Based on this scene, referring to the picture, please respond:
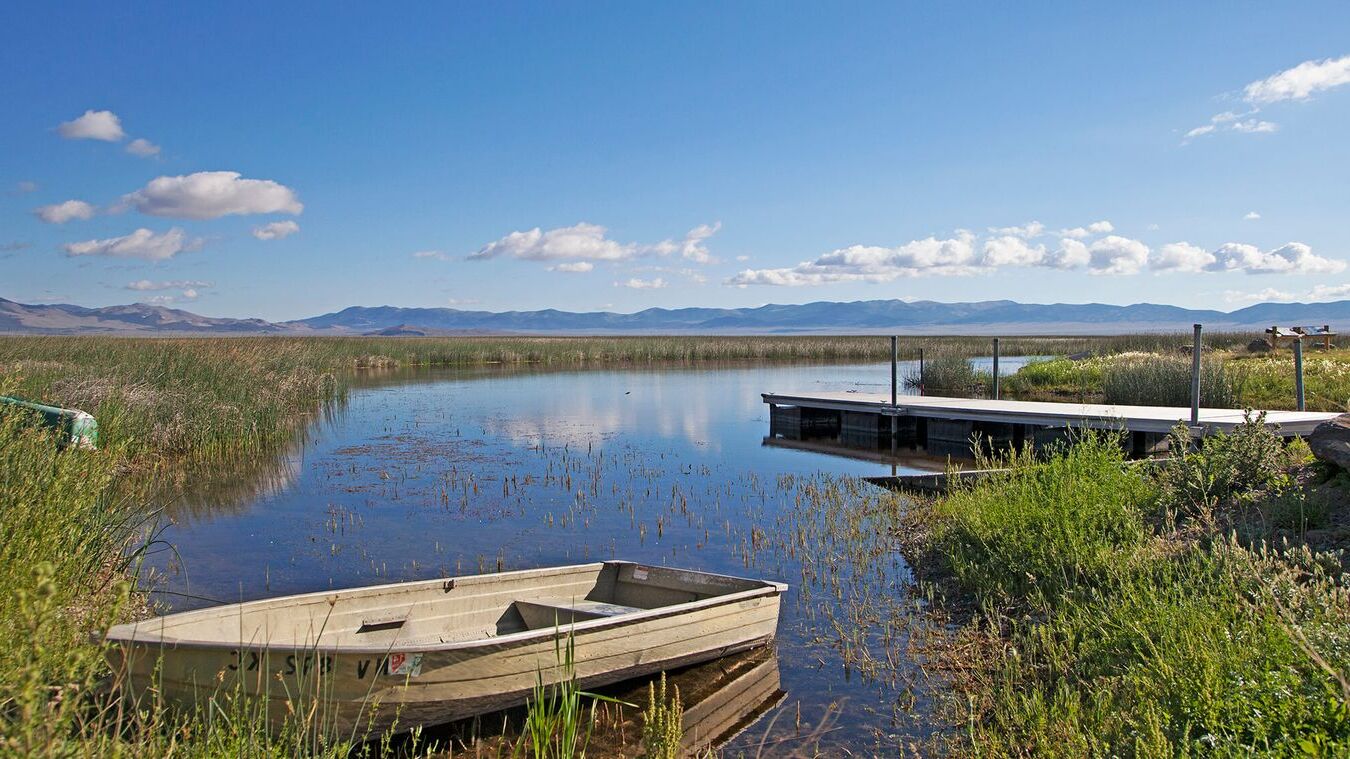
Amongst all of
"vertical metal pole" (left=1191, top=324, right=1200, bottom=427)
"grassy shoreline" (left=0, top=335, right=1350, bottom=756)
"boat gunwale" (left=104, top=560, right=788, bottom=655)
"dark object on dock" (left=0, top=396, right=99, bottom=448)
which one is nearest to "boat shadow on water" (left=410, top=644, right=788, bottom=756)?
"boat gunwale" (left=104, top=560, right=788, bottom=655)

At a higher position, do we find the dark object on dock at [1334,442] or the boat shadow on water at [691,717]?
the dark object on dock at [1334,442]

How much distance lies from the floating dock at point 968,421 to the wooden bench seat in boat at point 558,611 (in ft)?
26.8

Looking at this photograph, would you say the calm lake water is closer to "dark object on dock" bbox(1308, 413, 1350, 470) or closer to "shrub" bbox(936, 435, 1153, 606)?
"shrub" bbox(936, 435, 1153, 606)

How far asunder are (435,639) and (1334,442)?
7.33 metres

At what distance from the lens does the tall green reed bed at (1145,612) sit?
401 cm

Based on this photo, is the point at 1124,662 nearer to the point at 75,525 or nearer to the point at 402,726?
the point at 402,726

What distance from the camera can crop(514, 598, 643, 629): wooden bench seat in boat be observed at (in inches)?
276

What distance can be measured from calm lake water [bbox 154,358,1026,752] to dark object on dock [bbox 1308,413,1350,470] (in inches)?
142

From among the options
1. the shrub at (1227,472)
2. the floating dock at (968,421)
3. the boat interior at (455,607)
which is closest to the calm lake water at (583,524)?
the boat interior at (455,607)

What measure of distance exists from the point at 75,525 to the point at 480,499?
8082 millimetres

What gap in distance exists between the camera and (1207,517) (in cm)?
639

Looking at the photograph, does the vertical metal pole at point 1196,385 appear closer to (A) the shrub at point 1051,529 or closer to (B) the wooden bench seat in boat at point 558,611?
(A) the shrub at point 1051,529

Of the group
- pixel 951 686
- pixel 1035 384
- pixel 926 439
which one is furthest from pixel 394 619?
pixel 1035 384

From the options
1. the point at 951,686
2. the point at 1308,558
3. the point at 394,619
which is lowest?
the point at 951,686
